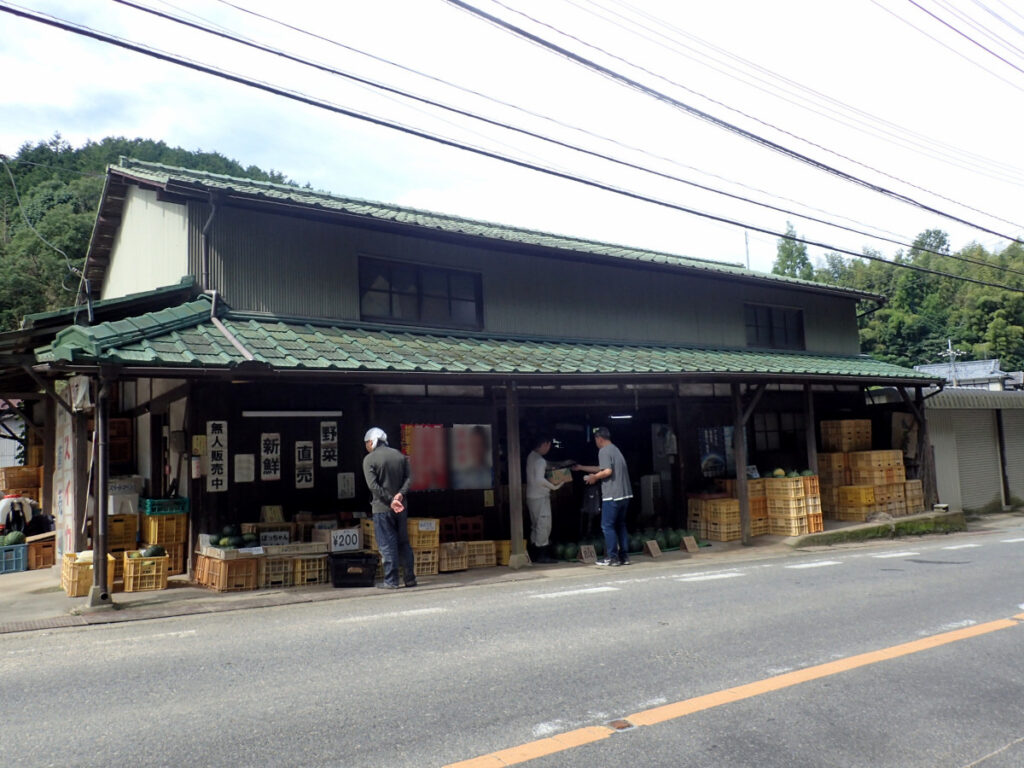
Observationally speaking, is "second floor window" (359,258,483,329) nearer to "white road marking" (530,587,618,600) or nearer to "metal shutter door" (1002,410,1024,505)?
"white road marking" (530,587,618,600)

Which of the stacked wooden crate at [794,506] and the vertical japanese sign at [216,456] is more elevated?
the vertical japanese sign at [216,456]

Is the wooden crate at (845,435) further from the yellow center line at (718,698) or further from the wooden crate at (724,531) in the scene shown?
the yellow center line at (718,698)

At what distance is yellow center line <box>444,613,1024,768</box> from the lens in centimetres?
404

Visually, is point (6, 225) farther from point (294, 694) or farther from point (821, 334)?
point (294, 694)

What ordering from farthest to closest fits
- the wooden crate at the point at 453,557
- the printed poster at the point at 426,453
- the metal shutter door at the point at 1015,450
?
the metal shutter door at the point at 1015,450, the printed poster at the point at 426,453, the wooden crate at the point at 453,557

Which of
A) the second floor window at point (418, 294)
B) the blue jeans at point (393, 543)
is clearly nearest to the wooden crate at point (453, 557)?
the blue jeans at point (393, 543)

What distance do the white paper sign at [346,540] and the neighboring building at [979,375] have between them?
29.2 m

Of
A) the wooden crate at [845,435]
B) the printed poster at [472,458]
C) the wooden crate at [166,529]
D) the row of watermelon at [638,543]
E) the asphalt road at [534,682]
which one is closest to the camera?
the asphalt road at [534,682]

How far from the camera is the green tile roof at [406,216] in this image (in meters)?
11.6

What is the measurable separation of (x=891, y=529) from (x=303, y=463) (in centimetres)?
1189

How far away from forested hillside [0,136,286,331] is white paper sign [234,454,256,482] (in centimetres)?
2415

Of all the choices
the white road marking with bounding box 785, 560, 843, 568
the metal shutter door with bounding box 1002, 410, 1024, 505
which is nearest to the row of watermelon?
the white road marking with bounding box 785, 560, 843, 568

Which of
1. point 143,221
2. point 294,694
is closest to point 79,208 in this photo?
point 143,221

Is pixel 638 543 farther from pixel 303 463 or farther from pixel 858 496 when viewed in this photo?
pixel 858 496
